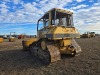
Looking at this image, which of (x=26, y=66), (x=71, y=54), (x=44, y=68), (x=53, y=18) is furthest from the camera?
(x=71, y=54)

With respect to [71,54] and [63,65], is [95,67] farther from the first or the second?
[71,54]

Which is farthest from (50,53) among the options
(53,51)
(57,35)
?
(57,35)

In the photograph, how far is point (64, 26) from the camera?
34.2 feet

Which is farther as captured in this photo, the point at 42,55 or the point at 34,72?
the point at 42,55

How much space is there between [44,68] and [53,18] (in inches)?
129

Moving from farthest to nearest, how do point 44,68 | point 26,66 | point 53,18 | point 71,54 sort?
point 71,54 → point 53,18 → point 26,66 → point 44,68

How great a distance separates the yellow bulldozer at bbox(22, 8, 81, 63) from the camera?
9672mm

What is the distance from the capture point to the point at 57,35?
957cm

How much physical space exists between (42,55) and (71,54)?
6.92ft

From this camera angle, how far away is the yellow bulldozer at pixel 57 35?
9.67 meters

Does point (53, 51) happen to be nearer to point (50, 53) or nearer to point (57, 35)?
point (50, 53)

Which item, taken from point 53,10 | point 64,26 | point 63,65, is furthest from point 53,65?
point 53,10

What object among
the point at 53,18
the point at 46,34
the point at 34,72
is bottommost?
the point at 34,72

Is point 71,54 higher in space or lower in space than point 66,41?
lower
